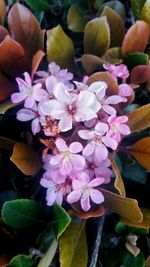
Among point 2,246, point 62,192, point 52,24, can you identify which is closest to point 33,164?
point 62,192

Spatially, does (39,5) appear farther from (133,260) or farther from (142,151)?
(133,260)

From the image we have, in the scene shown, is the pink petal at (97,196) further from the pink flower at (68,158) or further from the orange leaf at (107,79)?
the orange leaf at (107,79)

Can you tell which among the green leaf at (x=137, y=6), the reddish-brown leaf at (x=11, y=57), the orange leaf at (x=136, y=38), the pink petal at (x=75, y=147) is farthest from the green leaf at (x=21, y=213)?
the green leaf at (x=137, y=6)

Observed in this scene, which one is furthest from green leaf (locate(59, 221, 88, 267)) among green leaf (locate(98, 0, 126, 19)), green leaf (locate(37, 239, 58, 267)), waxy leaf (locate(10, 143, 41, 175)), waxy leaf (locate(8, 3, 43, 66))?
green leaf (locate(98, 0, 126, 19))

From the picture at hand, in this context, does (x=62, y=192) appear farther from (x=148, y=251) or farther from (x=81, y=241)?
(x=148, y=251)

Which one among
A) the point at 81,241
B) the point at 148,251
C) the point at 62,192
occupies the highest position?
the point at 62,192
